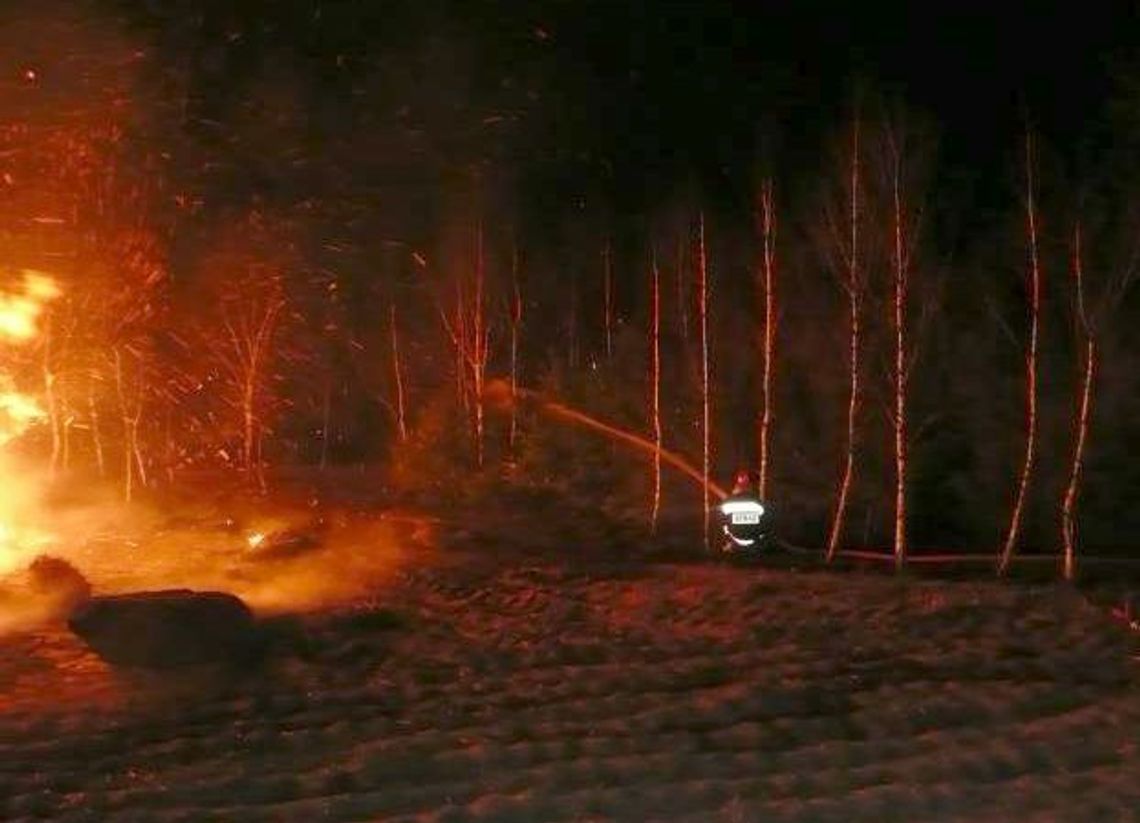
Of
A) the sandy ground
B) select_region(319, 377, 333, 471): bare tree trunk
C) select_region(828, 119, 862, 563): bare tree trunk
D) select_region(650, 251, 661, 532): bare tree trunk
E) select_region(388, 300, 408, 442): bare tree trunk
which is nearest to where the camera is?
the sandy ground

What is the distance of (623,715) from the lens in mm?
10812

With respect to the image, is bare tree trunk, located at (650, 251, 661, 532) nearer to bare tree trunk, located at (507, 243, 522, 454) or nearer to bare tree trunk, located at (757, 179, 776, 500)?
bare tree trunk, located at (757, 179, 776, 500)

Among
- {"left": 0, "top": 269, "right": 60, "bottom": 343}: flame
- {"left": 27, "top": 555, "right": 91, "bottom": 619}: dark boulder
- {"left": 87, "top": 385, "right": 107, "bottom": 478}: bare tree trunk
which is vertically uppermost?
{"left": 0, "top": 269, "right": 60, "bottom": 343}: flame

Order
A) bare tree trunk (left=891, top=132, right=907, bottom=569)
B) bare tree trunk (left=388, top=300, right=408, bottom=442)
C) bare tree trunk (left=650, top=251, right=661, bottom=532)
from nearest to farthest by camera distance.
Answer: bare tree trunk (left=891, top=132, right=907, bottom=569)
bare tree trunk (left=650, top=251, right=661, bottom=532)
bare tree trunk (left=388, top=300, right=408, bottom=442)

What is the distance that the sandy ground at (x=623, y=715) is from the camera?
28.1 ft

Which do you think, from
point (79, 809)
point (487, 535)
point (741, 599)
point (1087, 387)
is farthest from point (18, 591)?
point (1087, 387)

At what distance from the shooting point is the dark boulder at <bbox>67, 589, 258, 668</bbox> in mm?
14000

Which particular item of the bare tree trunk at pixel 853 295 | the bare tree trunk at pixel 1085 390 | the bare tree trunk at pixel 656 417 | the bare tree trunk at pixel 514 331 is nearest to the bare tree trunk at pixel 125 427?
the bare tree trunk at pixel 514 331

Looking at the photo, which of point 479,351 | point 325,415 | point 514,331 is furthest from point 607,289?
point 325,415

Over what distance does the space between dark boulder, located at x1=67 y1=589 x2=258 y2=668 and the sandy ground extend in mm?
318

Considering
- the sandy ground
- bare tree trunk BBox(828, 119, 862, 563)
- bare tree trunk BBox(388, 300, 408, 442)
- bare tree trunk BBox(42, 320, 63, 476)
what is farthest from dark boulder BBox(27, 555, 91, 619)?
bare tree trunk BBox(388, 300, 408, 442)

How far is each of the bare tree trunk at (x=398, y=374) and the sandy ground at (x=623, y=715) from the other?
17034mm

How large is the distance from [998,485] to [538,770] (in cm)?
1435

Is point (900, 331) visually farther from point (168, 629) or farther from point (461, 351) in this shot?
point (461, 351)
